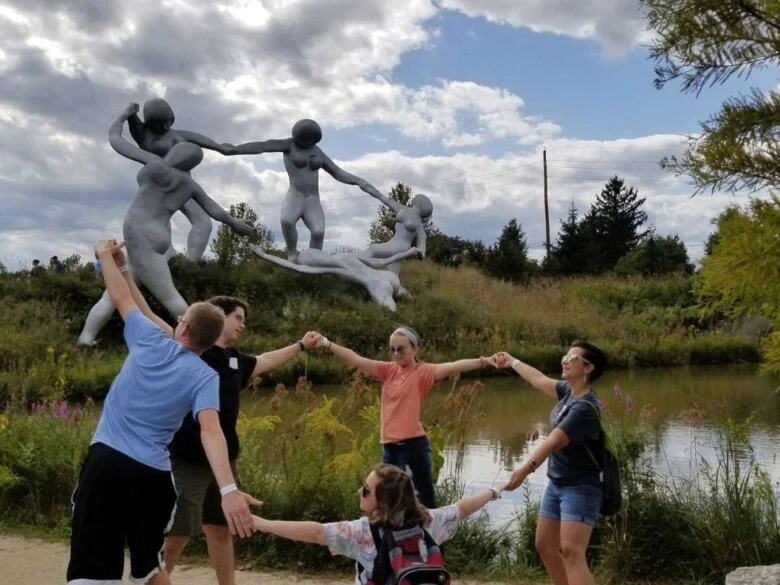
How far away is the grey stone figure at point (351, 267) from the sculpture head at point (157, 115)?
3.90 meters

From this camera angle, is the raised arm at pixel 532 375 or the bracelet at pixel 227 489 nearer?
the bracelet at pixel 227 489

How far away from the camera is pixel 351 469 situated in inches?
208

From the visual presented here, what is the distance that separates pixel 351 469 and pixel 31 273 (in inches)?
738

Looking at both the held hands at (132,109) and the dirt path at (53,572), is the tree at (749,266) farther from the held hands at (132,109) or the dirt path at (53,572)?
the held hands at (132,109)

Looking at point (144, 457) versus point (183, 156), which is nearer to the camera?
point (144, 457)

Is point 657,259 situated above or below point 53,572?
above

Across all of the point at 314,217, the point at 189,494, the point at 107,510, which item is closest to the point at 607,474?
the point at 189,494

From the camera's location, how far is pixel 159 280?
59.2 ft

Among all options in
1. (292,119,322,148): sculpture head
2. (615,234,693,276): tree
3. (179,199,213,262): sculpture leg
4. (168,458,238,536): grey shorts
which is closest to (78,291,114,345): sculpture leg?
(179,199,213,262): sculpture leg

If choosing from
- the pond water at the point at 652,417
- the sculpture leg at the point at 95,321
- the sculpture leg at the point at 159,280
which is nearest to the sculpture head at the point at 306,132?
the sculpture leg at the point at 159,280

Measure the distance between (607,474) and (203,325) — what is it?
1870 mm

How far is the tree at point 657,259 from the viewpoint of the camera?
119ft

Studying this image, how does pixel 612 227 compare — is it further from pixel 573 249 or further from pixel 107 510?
pixel 107 510

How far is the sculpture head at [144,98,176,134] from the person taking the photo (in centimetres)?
1855
